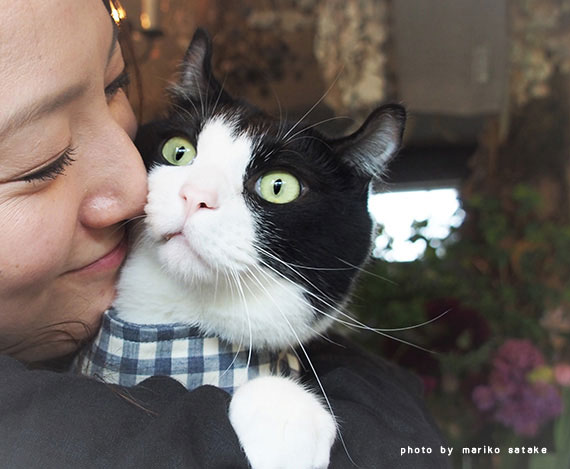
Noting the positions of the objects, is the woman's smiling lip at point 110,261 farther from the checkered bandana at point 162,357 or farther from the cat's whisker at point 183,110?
the cat's whisker at point 183,110

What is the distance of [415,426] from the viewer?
0.64m

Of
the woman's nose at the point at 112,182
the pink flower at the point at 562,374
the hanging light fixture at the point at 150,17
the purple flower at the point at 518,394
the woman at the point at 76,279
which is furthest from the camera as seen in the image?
the hanging light fixture at the point at 150,17

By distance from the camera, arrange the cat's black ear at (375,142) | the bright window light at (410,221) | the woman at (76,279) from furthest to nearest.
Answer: the bright window light at (410,221) → the cat's black ear at (375,142) → the woman at (76,279)

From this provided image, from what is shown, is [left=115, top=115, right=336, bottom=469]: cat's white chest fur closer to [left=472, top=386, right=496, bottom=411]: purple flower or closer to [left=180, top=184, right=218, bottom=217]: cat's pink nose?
[left=180, top=184, right=218, bottom=217]: cat's pink nose

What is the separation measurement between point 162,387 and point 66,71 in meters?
0.31

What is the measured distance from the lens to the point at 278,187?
26.9 inches

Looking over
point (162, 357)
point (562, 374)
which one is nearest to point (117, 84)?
point (162, 357)

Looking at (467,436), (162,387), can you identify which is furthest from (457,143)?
(162,387)

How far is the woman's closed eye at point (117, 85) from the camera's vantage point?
0.66m

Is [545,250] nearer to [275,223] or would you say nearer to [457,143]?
[457,143]

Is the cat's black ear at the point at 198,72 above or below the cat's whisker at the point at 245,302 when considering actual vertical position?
above

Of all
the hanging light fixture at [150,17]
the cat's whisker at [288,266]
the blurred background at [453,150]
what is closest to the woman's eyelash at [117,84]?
the cat's whisker at [288,266]

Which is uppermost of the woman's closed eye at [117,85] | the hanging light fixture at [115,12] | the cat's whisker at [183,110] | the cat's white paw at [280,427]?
the hanging light fixture at [115,12]

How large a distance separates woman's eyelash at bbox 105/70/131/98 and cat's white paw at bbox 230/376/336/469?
1.19 feet
